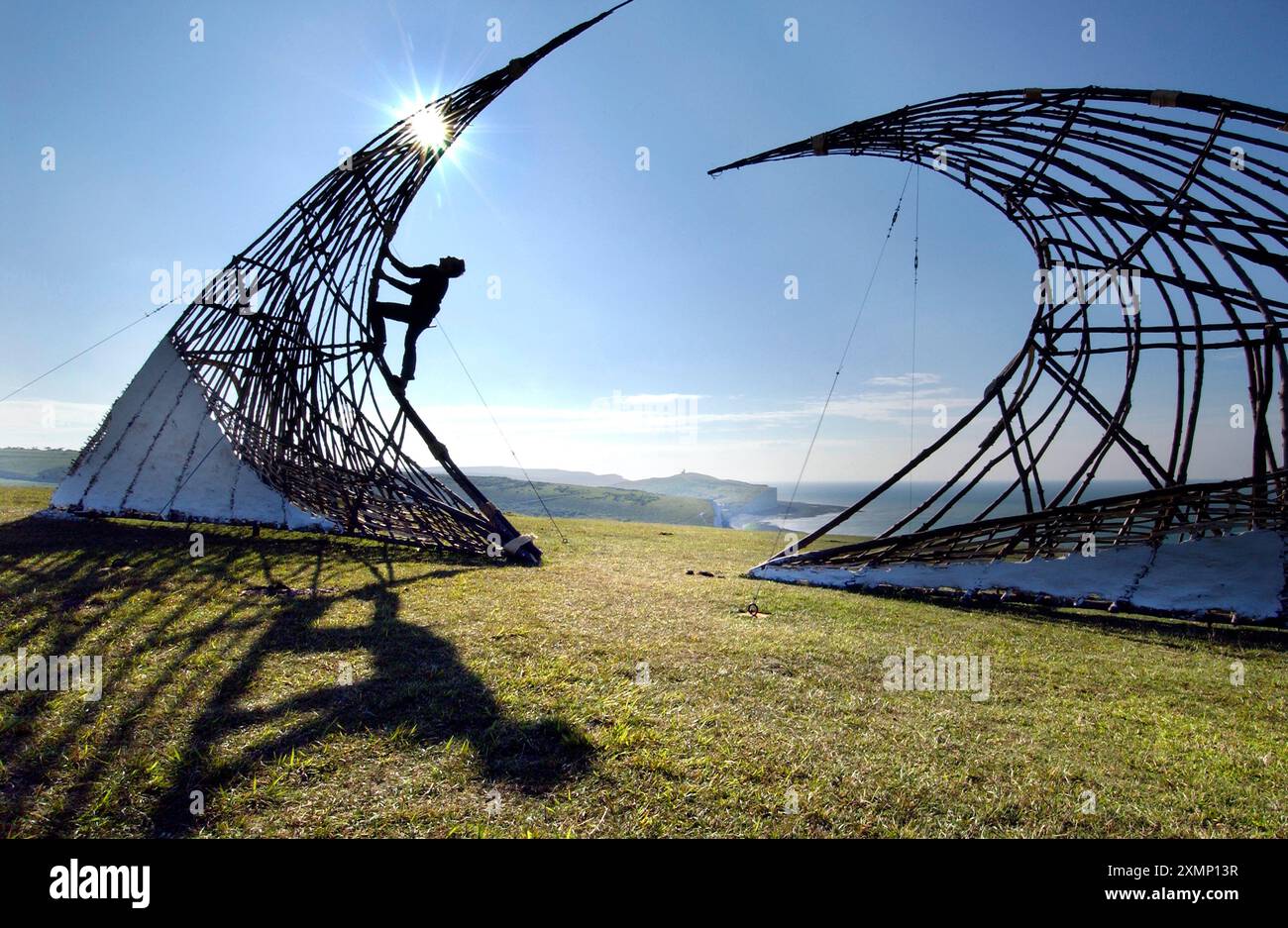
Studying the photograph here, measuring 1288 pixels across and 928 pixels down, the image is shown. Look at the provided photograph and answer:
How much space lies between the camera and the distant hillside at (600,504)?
71.9 m

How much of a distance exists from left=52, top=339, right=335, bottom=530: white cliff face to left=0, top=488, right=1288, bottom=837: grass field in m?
3.33

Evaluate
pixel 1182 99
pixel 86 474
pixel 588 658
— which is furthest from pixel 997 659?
pixel 86 474

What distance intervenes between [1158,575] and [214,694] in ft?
34.8

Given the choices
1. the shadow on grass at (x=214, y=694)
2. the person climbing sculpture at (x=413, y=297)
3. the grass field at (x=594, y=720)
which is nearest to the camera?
the grass field at (x=594, y=720)

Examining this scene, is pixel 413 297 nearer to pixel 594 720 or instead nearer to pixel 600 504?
pixel 594 720

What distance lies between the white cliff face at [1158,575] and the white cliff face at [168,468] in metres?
11.0

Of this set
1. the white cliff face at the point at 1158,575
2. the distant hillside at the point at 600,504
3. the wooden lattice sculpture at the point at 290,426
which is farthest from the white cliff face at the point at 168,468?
the distant hillside at the point at 600,504

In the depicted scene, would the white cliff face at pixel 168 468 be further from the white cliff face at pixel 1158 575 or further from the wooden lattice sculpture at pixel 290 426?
the white cliff face at pixel 1158 575

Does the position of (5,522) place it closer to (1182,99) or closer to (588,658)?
(588,658)

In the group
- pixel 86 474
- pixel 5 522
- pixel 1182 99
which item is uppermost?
pixel 1182 99

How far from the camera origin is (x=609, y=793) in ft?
9.52

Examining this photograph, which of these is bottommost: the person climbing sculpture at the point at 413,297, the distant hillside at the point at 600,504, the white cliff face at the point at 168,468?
the distant hillside at the point at 600,504

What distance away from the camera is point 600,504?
81.0 metres
